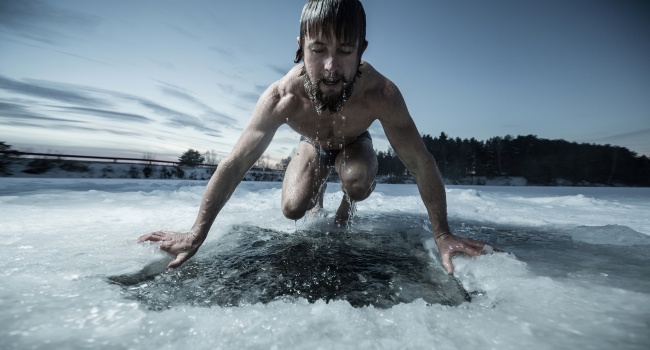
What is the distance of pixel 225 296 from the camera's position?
123 cm

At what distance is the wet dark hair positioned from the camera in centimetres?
178

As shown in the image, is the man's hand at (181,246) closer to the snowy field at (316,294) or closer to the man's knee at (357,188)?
the snowy field at (316,294)

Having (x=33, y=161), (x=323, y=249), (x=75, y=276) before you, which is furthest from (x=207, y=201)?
(x=33, y=161)

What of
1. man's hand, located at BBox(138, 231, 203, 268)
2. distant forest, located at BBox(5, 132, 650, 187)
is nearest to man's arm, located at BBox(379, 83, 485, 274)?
man's hand, located at BBox(138, 231, 203, 268)

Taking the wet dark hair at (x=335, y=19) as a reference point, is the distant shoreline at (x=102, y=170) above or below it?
below

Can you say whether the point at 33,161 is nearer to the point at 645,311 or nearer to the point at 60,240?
the point at 60,240

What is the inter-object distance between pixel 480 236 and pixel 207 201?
2.42 metres

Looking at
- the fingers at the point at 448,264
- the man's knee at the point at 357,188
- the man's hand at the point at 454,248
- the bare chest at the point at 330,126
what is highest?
the bare chest at the point at 330,126

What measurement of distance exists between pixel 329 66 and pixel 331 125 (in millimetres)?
715

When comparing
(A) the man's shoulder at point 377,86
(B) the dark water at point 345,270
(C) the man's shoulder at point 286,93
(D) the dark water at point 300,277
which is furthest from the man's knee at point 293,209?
(A) the man's shoulder at point 377,86

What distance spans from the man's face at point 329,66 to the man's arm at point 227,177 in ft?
1.42

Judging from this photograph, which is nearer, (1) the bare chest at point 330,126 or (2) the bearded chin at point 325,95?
(2) the bearded chin at point 325,95

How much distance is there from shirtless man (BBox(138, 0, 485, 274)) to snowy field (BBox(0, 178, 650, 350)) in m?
0.22

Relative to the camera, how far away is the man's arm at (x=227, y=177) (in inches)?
69.2
